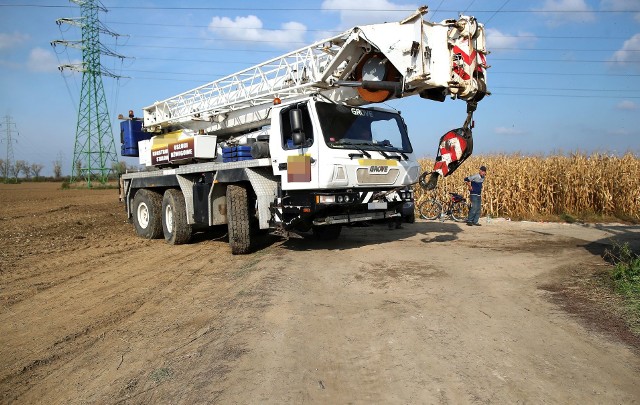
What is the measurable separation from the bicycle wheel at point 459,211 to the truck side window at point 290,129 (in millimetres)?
9170

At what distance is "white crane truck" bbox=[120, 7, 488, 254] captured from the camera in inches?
282

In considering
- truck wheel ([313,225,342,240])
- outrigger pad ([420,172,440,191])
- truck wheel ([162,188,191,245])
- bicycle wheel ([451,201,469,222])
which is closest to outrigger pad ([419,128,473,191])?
outrigger pad ([420,172,440,191])

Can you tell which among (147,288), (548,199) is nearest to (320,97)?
(147,288)

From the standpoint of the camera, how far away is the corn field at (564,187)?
15328 mm

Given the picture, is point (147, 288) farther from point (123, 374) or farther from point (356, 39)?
point (356, 39)

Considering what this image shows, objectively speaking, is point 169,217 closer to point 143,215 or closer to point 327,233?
point 143,215

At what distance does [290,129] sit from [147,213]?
232 inches

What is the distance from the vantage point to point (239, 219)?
28.2ft

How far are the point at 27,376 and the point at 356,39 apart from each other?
642 centimetres

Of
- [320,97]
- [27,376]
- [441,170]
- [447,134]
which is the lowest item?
[27,376]

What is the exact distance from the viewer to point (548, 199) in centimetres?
1577

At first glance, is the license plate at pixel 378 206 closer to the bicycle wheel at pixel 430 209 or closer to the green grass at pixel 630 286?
the green grass at pixel 630 286

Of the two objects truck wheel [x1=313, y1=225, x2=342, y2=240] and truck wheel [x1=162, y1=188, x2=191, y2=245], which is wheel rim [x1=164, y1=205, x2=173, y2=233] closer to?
truck wheel [x1=162, y1=188, x2=191, y2=245]

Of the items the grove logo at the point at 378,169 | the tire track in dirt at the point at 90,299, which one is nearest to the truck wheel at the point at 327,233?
the grove logo at the point at 378,169
